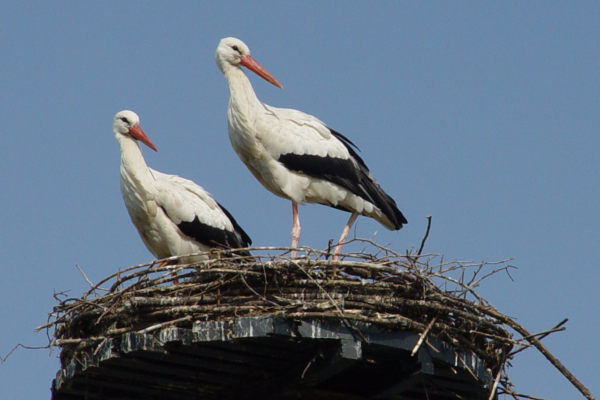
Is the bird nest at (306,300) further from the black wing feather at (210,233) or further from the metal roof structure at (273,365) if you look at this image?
the black wing feather at (210,233)

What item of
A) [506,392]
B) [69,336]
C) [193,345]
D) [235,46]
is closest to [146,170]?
[235,46]

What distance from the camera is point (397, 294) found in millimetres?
6816

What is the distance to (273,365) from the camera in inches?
273

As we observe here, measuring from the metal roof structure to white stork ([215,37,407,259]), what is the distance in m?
2.69

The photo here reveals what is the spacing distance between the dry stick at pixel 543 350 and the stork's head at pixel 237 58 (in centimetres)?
396

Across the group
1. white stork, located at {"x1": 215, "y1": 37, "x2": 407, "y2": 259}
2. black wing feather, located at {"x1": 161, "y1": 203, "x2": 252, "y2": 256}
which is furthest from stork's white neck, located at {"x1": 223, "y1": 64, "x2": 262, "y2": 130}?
black wing feather, located at {"x1": 161, "y1": 203, "x2": 252, "y2": 256}

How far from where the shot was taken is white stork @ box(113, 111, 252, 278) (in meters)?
9.85

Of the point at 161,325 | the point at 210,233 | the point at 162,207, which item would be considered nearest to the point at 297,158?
the point at 210,233

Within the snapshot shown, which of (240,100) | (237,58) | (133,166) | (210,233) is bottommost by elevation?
(210,233)

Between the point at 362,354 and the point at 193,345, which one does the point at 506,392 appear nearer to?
the point at 362,354

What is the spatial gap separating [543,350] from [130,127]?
16.4ft

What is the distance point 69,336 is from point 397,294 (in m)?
2.37

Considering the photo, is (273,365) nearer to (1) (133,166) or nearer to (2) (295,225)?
(2) (295,225)

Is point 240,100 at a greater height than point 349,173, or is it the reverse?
point 240,100
